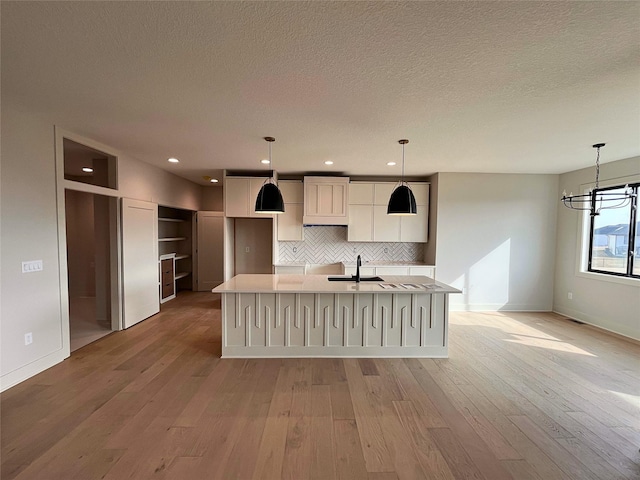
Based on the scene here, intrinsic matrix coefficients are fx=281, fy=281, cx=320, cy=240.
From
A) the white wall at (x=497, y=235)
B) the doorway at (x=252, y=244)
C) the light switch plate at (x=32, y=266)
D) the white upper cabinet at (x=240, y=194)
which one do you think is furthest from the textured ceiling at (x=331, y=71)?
the doorway at (x=252, y=244)

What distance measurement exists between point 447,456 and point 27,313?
3.84m

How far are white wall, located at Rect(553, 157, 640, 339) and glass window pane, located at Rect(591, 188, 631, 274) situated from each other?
19 centimetres

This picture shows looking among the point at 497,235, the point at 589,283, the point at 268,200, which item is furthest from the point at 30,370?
the point at 589,283

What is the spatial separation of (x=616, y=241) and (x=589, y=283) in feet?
2.51

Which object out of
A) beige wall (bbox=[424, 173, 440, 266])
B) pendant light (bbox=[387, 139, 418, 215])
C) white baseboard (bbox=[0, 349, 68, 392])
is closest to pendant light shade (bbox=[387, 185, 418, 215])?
pendant light (bbox=[387, 139, 418, 215])

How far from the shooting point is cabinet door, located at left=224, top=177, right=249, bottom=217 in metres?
5.09

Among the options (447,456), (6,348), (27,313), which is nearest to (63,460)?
(6,348)

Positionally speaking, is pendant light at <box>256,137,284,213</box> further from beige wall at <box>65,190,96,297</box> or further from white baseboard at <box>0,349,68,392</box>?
beige wall at <box>65,190,96,297</box>

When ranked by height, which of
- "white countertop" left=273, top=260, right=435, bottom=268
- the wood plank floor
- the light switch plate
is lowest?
the wood plank floor

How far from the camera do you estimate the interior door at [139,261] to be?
4102 mm

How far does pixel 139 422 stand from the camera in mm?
2156

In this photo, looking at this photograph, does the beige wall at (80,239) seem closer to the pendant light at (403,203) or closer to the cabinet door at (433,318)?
the pendant light at (403,203)

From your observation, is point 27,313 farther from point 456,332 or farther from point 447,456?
point 456,332

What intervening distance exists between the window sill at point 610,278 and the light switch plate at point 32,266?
286 inches
